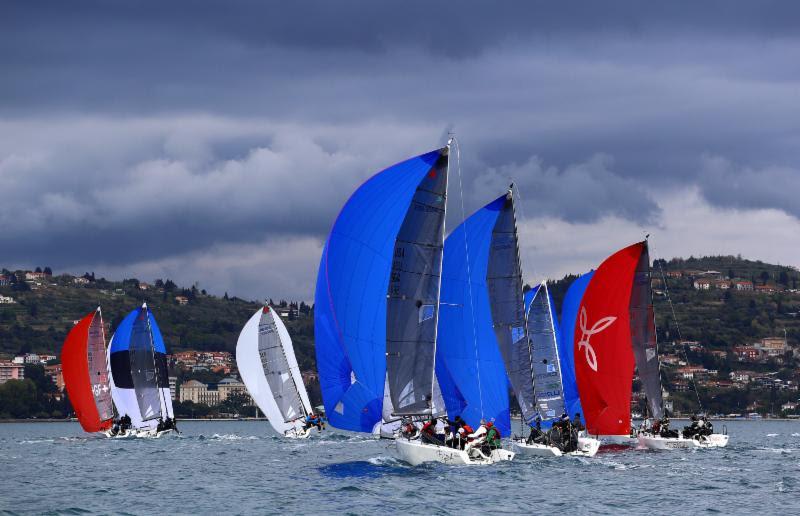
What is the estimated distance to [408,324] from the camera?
46.5 meters

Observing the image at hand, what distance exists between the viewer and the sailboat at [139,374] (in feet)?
292

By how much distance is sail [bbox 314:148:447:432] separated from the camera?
1752 inches

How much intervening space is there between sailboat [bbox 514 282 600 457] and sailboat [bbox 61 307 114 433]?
1412 inches

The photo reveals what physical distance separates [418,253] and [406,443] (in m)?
6.61

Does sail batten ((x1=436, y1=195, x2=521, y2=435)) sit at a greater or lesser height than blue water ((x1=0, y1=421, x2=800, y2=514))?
greater

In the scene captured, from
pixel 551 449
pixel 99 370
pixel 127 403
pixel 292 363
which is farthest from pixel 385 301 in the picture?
pixel 127 403

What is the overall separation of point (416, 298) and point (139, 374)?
47194 millimetres

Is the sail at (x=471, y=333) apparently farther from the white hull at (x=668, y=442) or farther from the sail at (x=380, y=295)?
the white hull at (x=668, y=442)

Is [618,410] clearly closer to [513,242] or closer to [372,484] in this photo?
[513,242]

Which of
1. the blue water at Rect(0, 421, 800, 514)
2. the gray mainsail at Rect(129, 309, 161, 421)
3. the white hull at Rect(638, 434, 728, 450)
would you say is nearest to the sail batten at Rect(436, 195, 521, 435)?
the blue water at Rect(0, 421, 800, 514)

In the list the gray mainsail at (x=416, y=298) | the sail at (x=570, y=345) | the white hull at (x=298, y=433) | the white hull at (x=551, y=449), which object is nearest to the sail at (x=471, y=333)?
the white hull at (x=551, y=449)

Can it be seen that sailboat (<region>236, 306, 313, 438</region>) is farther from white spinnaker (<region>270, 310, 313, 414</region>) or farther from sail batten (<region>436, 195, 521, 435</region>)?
sail batten (<region>436, 195, 521, 435</region>)

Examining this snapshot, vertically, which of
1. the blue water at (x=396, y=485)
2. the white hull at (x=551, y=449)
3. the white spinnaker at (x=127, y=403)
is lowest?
the blue water at (x=396, y=485)

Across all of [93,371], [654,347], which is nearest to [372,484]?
[654,347]
